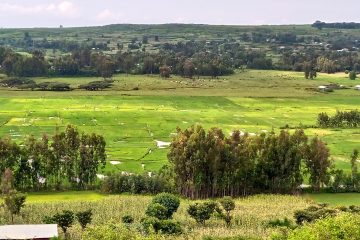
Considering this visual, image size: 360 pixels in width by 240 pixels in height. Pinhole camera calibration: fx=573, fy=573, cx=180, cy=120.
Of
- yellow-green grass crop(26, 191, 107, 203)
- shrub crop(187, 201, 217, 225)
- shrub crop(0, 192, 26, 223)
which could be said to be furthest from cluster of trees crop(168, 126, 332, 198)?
shrub crop(0, 192, 26, 223)

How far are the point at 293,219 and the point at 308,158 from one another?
12.2 meters

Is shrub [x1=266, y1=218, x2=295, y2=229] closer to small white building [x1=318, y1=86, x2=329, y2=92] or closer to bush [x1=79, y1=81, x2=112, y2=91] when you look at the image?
bush [x1=79, y1=81, x2=112, y2=91]

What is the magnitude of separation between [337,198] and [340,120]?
131 ft

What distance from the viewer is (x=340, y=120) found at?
89062 millimetres

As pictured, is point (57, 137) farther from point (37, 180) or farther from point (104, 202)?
point (104, 202)

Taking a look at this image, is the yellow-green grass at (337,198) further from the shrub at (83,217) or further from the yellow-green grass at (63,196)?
the shrub at (83,217)

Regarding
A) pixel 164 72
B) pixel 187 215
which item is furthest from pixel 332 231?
pixel 164 72

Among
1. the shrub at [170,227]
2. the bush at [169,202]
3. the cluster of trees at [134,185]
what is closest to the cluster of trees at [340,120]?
the cluster of trees at [134,185]

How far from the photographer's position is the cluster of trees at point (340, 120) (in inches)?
3460

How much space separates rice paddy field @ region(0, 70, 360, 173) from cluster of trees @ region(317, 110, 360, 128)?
2.83 meters

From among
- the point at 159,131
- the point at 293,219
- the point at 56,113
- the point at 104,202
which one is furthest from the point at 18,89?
the point at 293,219

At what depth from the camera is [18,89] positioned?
125000 millimetres

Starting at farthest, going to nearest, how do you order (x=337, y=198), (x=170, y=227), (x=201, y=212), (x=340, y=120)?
1. (x=340, y=120)
2. (x=337, y=198)
3. (x=201, y=212)
4. (x=170, y=227)

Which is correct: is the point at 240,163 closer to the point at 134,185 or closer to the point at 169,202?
the point at 134,185
